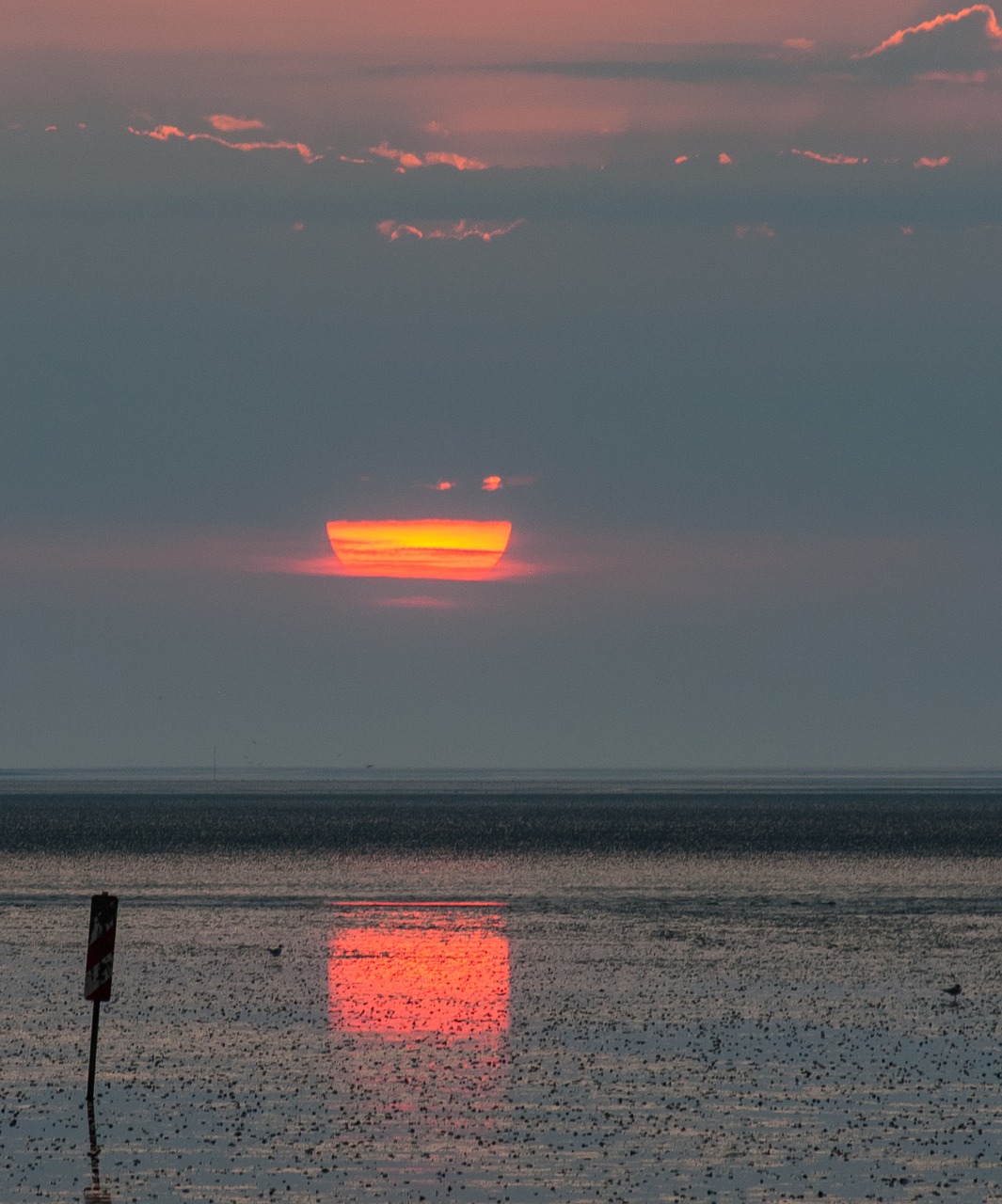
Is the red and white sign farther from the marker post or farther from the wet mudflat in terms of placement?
the wet mudflat

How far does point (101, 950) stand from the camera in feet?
74.6

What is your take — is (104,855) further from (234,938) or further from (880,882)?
(234,938)

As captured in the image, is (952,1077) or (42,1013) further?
(42,1013)

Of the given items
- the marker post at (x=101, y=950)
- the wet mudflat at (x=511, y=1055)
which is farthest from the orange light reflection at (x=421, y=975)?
the marker post at (x=101, y=950)

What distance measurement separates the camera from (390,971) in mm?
34250

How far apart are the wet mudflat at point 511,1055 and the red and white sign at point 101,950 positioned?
3.68 feet

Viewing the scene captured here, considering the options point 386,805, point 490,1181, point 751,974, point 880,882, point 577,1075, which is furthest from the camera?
point 386,805

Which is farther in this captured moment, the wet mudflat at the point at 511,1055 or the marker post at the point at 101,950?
the marker post at the point at 101,950

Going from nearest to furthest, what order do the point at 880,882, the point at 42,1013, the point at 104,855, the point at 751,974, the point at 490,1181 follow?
the point at 490,1181
the point at 42,1013
the point at 751,974
the point at 880,882
the point at 104,855

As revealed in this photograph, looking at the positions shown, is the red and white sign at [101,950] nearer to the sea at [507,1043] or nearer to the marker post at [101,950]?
the marker post at [101,950]

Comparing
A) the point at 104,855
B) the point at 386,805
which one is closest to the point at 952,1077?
the point at 104,855

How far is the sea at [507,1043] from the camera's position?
57.6 feet

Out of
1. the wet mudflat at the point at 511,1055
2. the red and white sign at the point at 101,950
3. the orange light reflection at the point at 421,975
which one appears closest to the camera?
the wet mudflat at the point at 511,1055

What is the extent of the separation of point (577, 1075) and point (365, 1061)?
2838mm
